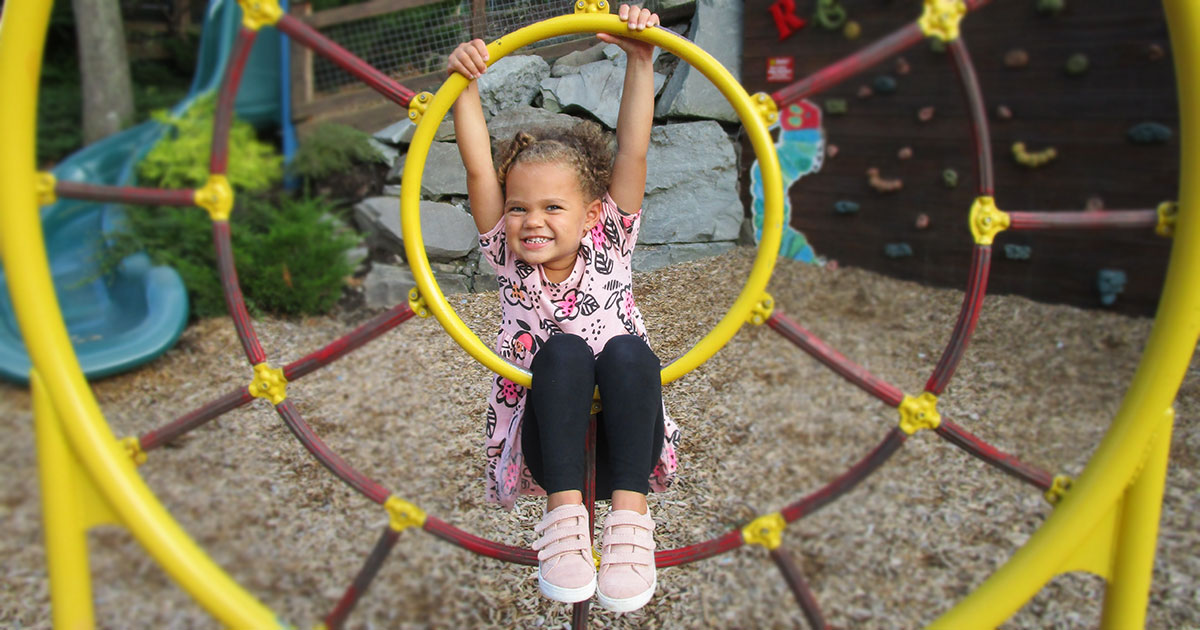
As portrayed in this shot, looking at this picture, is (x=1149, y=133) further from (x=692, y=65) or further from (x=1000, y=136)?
(x=692, y=65)

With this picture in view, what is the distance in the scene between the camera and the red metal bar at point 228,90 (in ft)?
4.09

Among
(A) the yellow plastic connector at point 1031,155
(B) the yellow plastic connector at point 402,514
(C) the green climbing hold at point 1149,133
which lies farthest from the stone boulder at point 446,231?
(C) the green climbing hold at point 1149,133

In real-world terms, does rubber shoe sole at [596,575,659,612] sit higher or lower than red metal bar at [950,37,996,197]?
lower

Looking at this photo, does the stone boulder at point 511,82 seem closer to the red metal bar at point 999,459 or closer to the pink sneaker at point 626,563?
the pink sneaker at point 626,563

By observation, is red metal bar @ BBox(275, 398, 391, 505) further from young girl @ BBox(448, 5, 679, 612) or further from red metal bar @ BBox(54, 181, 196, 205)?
red metal bar @ BBox(54, 181, 196, 205)

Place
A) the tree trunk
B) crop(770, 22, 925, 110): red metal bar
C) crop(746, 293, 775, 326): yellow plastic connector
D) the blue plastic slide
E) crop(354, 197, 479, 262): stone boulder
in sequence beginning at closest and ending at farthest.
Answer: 1. crop(770, 22, 925, 110): red metal bar
2. crop(746, 293, 775, 326): yellow plastic connector
3. crop(354, 197, 479, 262): stone boulder
4. the blue plastic slide
5. the tree trunk

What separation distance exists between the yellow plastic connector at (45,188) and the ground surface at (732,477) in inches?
24.4

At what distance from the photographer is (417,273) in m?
1.33

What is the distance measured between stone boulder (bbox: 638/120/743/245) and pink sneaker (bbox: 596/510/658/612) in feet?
1.49

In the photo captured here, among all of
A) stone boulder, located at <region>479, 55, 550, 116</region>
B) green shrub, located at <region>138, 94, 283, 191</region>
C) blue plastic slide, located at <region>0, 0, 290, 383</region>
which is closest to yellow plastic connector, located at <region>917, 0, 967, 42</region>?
stone boulder, located at <region>479, 55, 550, 116</region>

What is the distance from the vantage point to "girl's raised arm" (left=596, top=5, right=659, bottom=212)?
1.22 meters

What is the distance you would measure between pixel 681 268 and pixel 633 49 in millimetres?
364

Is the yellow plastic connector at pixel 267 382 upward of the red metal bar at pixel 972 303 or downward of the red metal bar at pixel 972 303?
downward

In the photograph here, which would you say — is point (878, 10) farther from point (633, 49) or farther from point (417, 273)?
point (417, 273)
